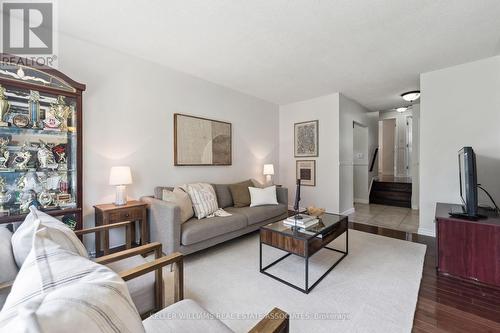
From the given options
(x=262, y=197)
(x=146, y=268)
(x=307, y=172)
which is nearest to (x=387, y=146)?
(x=307, y=172)

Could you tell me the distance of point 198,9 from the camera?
1.99 m

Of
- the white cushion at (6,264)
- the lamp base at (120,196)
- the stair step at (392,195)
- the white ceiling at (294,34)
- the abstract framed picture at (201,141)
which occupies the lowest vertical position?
the stair step at (392,195)

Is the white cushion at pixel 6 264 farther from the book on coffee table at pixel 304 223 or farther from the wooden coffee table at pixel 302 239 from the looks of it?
the book on coffee table at pixel 304 223

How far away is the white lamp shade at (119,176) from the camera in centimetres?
251

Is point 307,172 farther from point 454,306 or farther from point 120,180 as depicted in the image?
point 120,180

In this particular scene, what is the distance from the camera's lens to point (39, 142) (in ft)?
7.00

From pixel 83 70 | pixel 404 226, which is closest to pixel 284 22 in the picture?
pixel 83 70

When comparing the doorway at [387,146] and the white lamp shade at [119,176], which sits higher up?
the doorway at [387,146]

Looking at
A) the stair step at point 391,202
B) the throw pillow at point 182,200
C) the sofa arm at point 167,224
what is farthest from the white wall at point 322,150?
the sofa arm at point 167,224

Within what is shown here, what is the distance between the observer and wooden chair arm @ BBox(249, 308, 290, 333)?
2.78 feet

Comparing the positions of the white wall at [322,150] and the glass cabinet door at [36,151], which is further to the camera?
the white wall at [322,150]

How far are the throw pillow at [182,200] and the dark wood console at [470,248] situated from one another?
2.78 meters

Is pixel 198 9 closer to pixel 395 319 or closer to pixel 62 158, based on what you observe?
pixel 62 158

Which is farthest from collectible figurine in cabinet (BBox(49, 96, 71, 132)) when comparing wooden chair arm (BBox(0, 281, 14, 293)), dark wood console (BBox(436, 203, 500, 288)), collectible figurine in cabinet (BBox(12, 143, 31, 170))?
dark wood console (BBox(436, 203, 500, 288))
